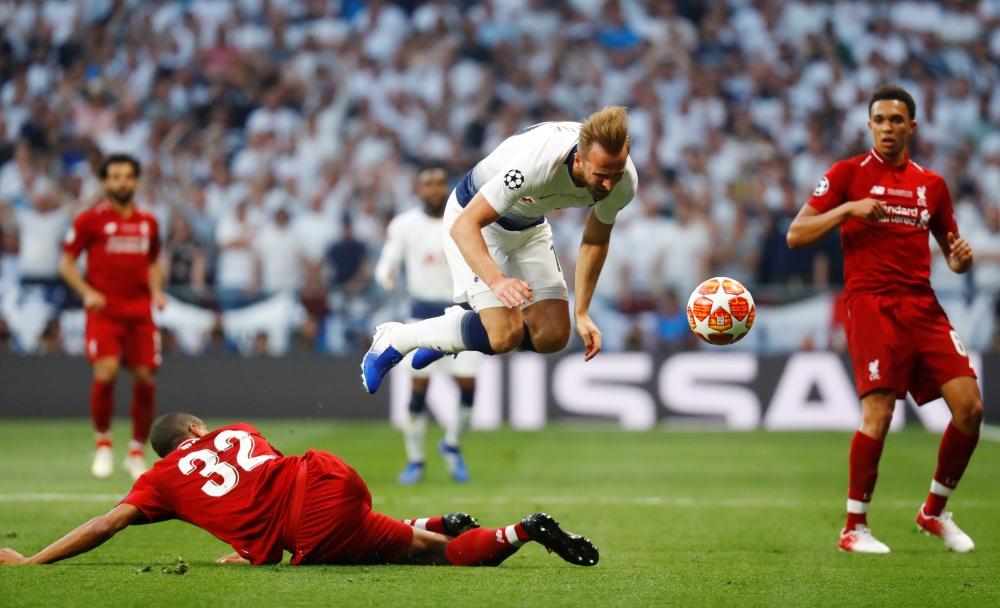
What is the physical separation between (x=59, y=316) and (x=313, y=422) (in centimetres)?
350

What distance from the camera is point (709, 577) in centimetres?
544

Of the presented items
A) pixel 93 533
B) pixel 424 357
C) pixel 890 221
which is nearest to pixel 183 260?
pixel 424 357

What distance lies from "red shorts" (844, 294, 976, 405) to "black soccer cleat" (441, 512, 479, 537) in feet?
7.77

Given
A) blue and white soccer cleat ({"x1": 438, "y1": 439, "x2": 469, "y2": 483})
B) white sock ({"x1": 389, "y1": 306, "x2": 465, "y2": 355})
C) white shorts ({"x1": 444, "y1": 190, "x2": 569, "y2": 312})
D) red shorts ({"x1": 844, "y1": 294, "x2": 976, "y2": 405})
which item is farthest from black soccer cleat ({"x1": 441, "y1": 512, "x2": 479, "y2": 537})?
blue and white soccer cleat ({"x1": 438, "y1": 439, "x2": 469, "y2": 483})

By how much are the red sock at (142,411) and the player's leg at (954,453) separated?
6.34m

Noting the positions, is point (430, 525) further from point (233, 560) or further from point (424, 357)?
point (424, 357)

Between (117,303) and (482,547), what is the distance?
5671mm

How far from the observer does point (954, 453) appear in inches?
265

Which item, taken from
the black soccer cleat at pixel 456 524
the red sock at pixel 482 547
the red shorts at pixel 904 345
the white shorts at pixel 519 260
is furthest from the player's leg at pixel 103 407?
the red shorts at pixel 904 345

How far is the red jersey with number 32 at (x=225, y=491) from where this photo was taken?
528 cm

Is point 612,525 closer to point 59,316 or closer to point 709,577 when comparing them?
point 709,577

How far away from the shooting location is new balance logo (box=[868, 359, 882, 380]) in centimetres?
655

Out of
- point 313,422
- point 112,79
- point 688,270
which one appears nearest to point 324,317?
point 313,422

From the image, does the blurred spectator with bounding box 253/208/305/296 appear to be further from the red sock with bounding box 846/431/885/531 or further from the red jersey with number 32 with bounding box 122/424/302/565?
the red jersey with number 32 with bounding box 122/424/302/565
